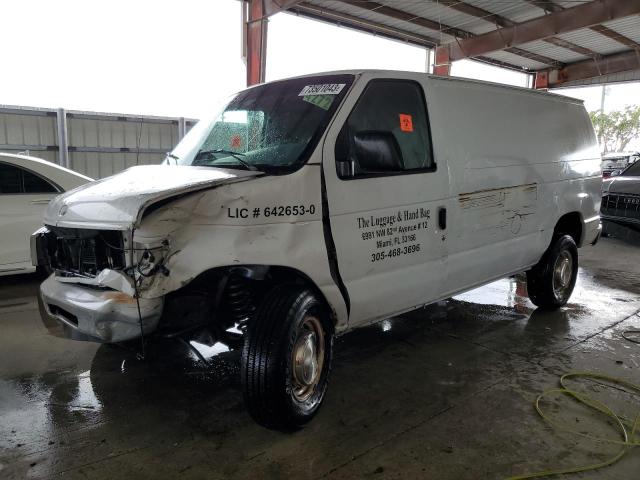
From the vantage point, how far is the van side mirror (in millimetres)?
3051

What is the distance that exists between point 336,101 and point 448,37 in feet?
41.3

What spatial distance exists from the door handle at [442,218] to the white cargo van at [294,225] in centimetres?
2

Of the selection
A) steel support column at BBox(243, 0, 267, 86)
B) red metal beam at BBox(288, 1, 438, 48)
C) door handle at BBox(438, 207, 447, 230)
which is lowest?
door handle at BBox(438, 207, 447, 230)

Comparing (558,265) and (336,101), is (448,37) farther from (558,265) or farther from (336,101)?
(336,101)

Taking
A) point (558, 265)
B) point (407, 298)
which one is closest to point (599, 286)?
point (558, 265)

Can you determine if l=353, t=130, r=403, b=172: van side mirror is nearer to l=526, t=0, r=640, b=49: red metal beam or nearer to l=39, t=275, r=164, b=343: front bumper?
l=39, t=275, r=164, b=343: front bumper

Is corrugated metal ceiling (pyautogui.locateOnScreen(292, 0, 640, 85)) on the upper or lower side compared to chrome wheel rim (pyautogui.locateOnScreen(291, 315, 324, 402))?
upper

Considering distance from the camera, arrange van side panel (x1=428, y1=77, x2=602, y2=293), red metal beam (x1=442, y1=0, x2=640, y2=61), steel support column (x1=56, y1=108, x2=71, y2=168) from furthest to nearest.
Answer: red metal beam (x1=442, y1=0, x2=640, y2=61) < steel support column (x1=56, y1=108, x2=71, y2=168) < van side panel (x1=428, y1=77, x2=602, y2=293)

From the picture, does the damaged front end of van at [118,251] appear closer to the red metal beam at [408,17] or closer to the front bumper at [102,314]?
the front bumper at [102,314]

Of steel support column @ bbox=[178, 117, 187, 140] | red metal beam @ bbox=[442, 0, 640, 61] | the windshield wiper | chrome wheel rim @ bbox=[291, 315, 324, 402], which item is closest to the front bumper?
chrome wheel rim @ bbox=[291, 315, 324, 402]

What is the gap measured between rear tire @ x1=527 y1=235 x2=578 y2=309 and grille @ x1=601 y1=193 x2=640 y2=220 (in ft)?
14.2

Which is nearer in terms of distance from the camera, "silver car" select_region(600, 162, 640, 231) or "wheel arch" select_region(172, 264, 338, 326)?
"wheel arch" select_region(172, 264, 338, 326)

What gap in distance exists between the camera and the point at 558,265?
5203mm

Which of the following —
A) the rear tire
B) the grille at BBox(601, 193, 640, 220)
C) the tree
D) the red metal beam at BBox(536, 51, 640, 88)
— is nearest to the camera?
the rear tire
